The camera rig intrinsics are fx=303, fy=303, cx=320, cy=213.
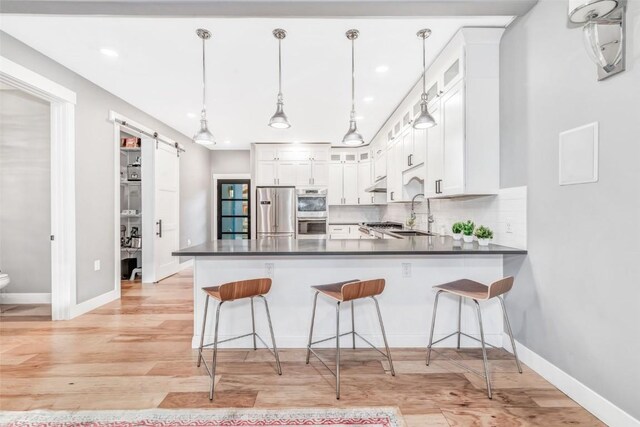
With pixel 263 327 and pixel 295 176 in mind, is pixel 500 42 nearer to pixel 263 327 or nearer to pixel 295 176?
pixel 263 327

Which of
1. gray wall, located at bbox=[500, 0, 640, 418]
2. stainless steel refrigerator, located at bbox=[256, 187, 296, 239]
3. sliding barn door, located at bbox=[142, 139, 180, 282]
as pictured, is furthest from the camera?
stainless steel refrigerator, located at bbox=[256, 187, 296, 239]

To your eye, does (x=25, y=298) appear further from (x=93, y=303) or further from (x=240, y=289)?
(x=240, y=289)

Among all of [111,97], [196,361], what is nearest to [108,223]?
[111,97]

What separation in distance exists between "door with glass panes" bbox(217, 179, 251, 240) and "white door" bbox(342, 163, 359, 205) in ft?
7.82

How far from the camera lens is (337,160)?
6566mm

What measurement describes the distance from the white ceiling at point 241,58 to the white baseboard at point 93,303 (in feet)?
8.48

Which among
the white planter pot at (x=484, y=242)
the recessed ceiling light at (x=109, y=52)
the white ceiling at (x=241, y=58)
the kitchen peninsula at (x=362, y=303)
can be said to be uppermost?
the recessed ceiling light at (x=109, y=52)

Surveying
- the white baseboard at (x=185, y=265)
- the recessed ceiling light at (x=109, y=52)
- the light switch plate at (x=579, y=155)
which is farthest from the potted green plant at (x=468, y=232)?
the white baseboard at (x=185, y=265)

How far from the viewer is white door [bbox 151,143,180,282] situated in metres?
4.93

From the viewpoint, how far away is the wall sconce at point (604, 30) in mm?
1526

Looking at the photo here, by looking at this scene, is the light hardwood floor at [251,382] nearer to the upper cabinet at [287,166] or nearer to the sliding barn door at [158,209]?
the sliding barn door at [158,209]

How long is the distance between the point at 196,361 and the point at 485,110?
10.3 ft

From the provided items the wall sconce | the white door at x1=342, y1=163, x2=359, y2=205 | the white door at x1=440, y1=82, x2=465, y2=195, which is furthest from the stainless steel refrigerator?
the wall sconce

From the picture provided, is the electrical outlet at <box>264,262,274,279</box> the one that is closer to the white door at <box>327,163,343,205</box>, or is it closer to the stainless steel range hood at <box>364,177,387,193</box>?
the stainless steel range hood at <box>364,177,387,193</box>
